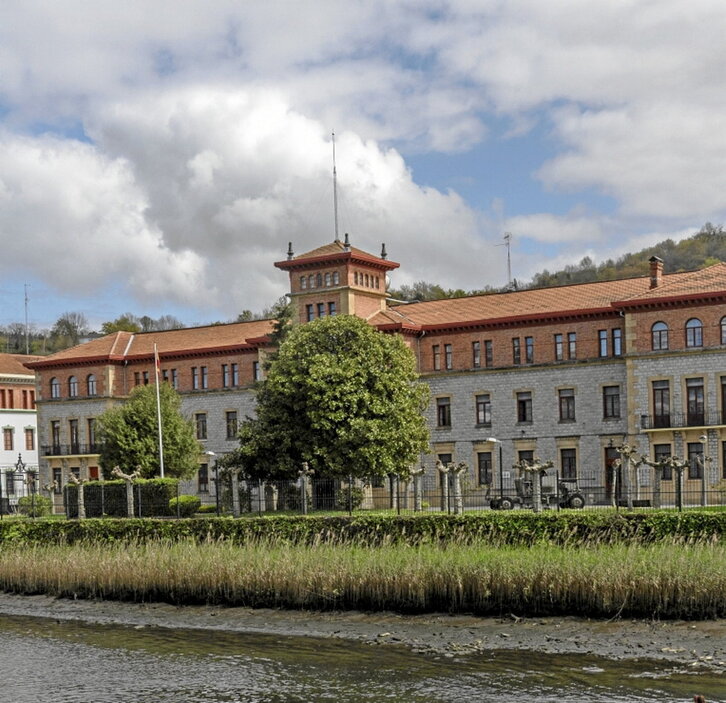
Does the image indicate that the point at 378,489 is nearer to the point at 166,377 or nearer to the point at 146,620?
the point at 166,377

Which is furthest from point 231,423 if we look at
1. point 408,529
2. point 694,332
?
point 408,529

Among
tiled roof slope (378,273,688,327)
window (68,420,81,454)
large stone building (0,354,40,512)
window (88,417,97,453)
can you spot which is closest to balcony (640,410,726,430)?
tiled roof slope (378,273,688,327)

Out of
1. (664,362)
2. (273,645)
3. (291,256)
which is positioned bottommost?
(273,645)

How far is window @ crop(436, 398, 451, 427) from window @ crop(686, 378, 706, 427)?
12.1 metres

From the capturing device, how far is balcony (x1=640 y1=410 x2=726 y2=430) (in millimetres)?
50062

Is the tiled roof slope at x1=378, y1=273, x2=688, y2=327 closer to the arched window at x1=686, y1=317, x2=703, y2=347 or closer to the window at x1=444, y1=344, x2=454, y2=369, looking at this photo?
the window at x1=444, y1=344, x2=454, y2=369

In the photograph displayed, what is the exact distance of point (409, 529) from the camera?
28.8 m

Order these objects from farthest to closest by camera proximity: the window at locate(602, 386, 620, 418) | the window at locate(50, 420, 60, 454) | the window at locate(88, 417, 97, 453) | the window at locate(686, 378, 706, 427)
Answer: the window at locate(50, 420, 60, 454), the window at locate(88, 417, 97, 453), the window at locate(602, 386, 620, 418), the window at locate(686, 378, 706, 427)

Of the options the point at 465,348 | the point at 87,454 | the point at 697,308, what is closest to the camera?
the point at 697,308

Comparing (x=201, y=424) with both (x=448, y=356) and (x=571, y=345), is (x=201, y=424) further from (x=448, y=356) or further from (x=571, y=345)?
(x=571, y=345)

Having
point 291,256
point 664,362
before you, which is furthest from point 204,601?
point 291,256

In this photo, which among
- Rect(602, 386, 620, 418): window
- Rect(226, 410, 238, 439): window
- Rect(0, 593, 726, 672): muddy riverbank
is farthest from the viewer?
Rect(226, 410, 238, 439): window

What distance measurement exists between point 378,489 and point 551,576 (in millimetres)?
31146

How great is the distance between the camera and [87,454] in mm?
66625
